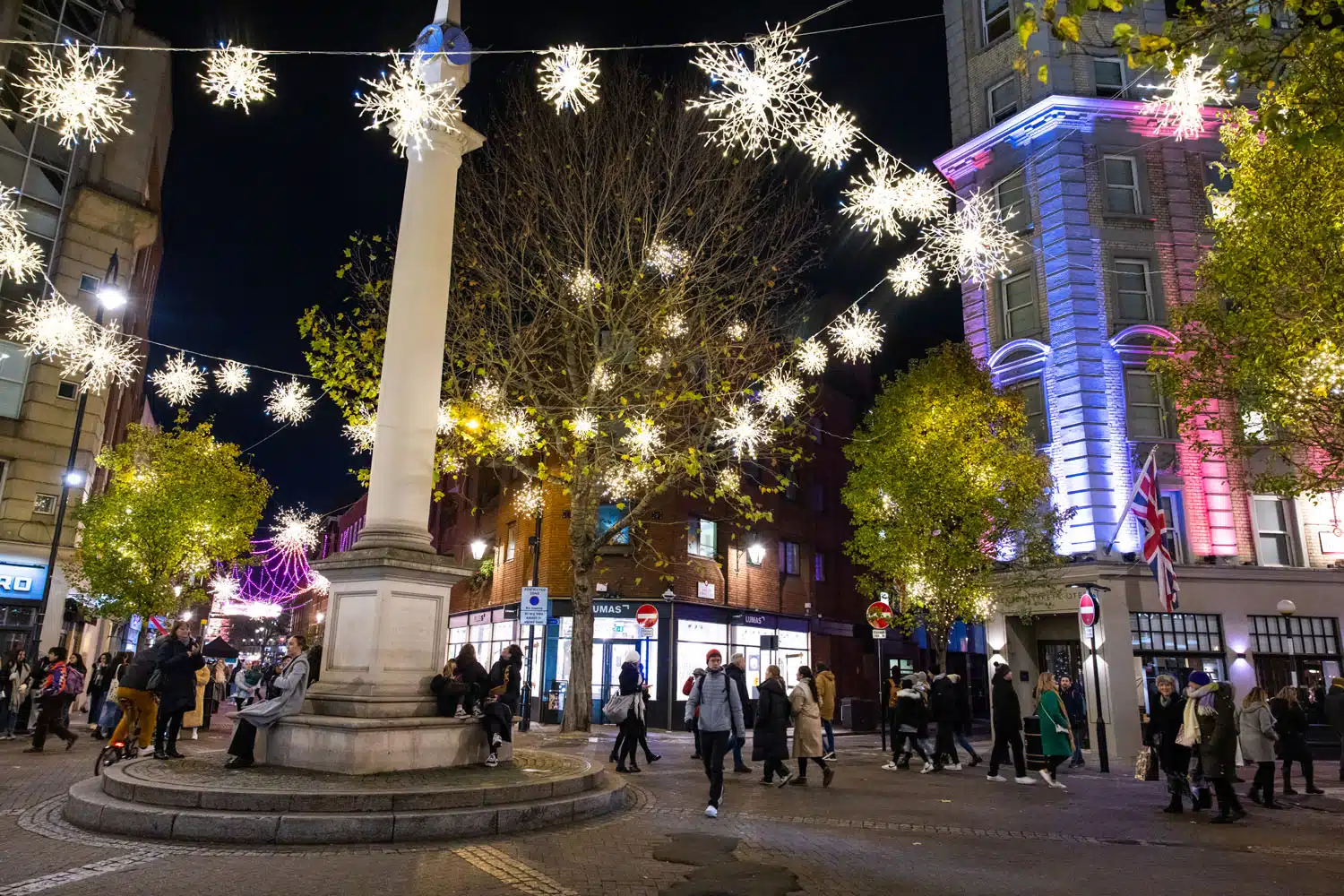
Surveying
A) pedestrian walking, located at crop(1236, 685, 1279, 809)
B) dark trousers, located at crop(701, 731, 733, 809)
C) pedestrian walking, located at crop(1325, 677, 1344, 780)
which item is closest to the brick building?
pedestrian walking, located at crop(1325, 677, 1344, 780)

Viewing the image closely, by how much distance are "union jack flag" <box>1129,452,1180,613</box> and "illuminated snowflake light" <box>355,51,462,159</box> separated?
15.6 metres

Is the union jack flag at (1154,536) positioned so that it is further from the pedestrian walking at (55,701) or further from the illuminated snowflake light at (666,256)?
the pedestrian walking at (55,701)

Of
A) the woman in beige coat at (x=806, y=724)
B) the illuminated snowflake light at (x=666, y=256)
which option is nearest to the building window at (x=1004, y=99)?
the illuminated snowflake light at (x=666, y=256)

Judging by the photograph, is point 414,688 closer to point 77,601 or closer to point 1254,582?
point 1254,582

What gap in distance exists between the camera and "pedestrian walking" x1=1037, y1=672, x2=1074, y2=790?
44.5 feet

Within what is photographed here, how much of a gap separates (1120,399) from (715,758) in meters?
18.6

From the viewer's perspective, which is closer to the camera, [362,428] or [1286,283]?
[1286,283]

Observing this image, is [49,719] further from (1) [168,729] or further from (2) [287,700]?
(2) [287,700]

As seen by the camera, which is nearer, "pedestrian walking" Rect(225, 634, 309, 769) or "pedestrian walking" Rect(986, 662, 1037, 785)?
"pedestrian walking" Rect(225, 634, 309, 769)

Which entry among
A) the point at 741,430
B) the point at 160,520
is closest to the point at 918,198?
the point at 741,430

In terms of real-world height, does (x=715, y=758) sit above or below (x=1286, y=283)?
below

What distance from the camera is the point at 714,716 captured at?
10.2 meters

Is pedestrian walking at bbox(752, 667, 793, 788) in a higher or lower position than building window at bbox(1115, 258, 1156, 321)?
lower

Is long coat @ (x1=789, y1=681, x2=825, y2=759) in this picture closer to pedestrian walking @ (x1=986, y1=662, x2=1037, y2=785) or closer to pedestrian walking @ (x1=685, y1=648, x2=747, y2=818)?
pedestrian walking @ (x1=685, y1=648, x2=747, y2=818)
